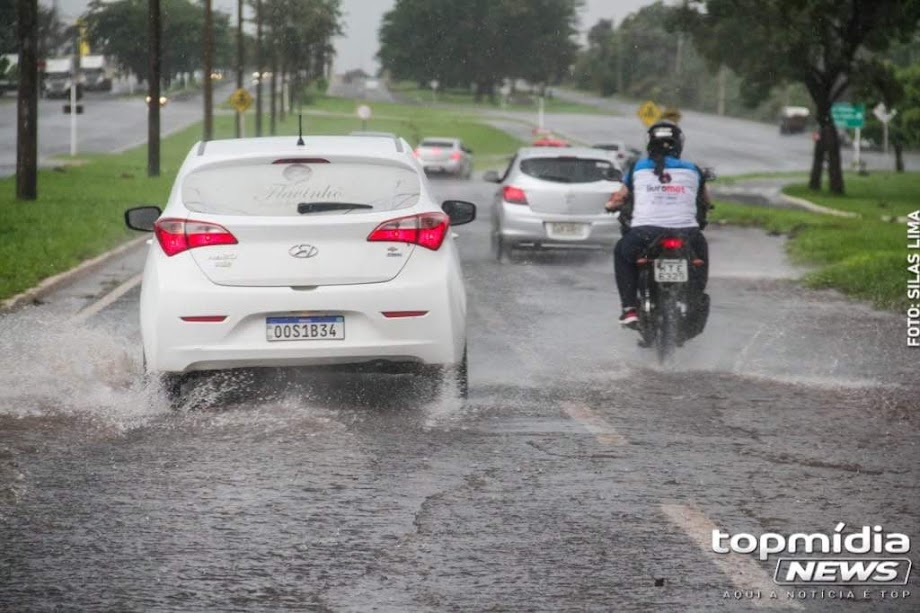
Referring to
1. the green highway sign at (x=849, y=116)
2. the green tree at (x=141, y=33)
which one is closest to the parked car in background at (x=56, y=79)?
the green tree at (x=141, y=33)

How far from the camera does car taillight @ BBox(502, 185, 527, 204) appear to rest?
21.7m

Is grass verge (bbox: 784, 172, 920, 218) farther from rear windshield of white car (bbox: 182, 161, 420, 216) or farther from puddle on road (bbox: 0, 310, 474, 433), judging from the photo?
rear windshield of white car (bbox: 182, 161, 420, 216)

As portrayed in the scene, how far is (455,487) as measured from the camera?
301 inches

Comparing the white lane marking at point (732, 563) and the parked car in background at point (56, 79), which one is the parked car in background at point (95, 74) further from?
the white lane marking at point (732, 563)

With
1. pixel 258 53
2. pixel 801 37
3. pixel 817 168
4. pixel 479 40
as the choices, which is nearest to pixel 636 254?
pixel 801 37

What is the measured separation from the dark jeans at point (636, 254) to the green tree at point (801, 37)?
33.7 meters

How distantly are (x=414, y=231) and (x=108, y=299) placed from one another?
23.6 feet

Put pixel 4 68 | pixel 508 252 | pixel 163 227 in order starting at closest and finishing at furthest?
pixel 163 227 → pixel 508 252 → pixel 4 68

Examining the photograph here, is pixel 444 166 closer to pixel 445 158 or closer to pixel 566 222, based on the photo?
pixel 445 158

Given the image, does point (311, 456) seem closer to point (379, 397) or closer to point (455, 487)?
point (455, 487)

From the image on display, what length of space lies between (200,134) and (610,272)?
194 feet

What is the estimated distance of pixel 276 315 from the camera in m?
9.68

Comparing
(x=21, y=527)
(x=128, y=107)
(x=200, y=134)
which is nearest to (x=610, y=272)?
(x=21, y=527)

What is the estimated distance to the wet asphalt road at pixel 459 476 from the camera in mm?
5973
